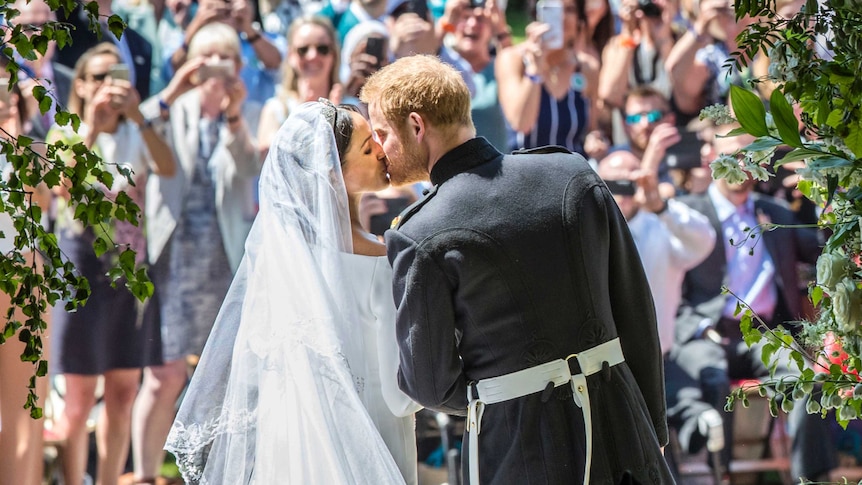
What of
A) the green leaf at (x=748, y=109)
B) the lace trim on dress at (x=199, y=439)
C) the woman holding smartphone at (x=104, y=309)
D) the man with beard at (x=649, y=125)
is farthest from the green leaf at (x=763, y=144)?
the man with beard at (x=649, y=125)

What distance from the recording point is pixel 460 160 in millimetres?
1831

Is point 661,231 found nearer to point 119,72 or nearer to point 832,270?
point 119,72

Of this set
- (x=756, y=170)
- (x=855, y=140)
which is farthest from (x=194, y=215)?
(x=855, y=140)

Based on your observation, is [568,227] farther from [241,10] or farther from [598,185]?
[241,10]

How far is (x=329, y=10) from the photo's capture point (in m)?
4.60

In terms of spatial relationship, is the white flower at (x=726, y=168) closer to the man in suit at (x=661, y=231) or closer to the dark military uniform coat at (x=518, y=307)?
the dark military uniform coat at (x=518, y=307)

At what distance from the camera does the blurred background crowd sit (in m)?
4.31

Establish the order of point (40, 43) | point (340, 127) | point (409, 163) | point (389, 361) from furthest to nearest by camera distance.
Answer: point (340, 127) → point (389, 361) → point (409, 163) → point (40, 43)

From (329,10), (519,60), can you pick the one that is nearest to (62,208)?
(329,10)

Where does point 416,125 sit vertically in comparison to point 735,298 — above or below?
above

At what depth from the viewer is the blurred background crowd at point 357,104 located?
4.31m

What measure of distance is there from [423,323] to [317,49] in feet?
10.2

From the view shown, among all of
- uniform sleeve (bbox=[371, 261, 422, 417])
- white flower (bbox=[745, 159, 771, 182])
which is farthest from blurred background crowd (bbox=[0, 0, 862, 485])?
white flower (bbox=[745, 159, 771, 182])

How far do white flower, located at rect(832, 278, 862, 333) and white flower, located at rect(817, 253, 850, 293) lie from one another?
0.7 inches
